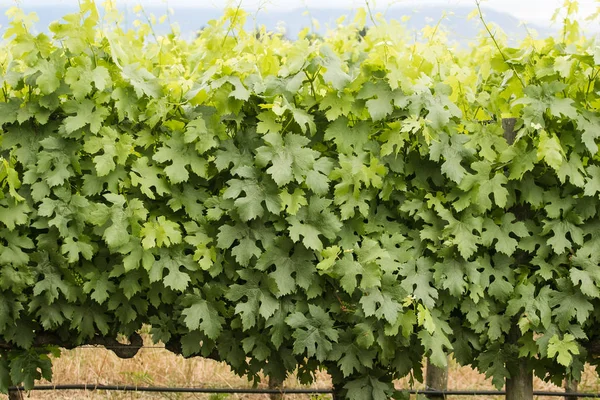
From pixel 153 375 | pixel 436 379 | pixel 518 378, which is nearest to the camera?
pixel 518 378

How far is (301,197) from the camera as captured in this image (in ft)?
12.7

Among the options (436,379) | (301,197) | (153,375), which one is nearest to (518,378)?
(436,379)

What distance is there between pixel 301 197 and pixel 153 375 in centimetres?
378

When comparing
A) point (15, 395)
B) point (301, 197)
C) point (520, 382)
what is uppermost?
point (301, 197)

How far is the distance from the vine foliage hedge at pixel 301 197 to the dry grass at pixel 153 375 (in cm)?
257

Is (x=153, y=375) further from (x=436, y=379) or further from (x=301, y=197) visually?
(x=301, y=197)

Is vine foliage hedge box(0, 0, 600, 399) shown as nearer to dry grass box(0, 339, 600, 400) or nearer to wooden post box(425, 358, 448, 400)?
wooden post box(425, 358, 448, 400)

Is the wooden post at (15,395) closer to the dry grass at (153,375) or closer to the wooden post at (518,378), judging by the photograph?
the dry grass at (153,375)

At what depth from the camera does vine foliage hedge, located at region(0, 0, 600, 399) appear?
3.89 m

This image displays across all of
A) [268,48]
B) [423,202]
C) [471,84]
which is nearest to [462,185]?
[423,202]

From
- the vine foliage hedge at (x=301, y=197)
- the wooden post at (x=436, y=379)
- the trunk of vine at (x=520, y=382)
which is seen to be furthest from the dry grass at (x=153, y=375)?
the vine foliage hedge at (x=301, y=197)

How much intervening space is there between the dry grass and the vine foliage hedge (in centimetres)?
257

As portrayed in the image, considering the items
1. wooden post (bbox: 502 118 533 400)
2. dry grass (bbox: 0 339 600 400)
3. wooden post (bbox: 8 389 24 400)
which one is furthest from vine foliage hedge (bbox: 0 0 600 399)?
dry grass (bbox: 0 339 600 400)

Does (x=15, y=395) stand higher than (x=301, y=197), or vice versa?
(x=301, y=197)
